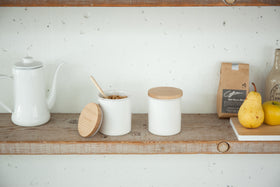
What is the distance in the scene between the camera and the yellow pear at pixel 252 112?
3.03 feet

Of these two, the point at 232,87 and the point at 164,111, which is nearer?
the point at 164,111

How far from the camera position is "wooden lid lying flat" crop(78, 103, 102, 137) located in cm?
90

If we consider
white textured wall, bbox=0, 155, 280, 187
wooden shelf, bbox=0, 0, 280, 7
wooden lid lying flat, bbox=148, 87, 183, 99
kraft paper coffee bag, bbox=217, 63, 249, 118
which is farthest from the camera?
white textured wall, bbox=0, 155, 280, 187

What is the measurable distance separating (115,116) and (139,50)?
236mm

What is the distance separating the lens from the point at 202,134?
3.09ft

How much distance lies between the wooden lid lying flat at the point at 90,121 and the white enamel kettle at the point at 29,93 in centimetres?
13

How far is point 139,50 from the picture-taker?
103cm

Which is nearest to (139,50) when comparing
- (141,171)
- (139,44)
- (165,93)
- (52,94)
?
(139,44)

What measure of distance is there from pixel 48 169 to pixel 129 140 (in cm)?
40

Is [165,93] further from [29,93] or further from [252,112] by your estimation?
[29,93]

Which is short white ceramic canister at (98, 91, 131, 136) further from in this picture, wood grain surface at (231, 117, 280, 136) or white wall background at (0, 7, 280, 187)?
wood grain surface at (231, 117, 280, 136)

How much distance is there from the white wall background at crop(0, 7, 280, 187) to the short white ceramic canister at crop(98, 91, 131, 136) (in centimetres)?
14

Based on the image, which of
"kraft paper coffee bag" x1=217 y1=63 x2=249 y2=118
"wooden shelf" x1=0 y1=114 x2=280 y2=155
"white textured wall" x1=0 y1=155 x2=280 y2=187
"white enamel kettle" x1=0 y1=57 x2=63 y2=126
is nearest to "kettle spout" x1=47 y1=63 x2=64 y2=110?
"white enamel kettle" x1=0 y1=57 x2=63 y2=126

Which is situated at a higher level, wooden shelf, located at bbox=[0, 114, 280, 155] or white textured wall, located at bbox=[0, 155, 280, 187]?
wooden shelf, located at bbox=[0, 114, 280, 155]
